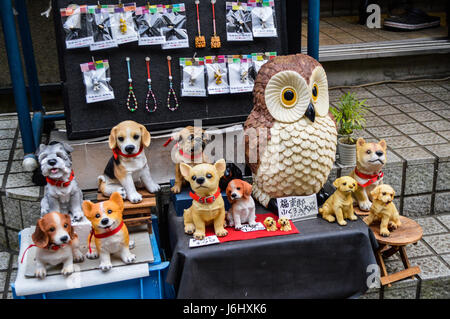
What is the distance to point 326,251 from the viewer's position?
2596 mm

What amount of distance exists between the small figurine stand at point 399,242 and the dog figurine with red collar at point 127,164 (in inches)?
48.8

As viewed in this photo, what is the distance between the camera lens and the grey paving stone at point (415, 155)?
10.8ft

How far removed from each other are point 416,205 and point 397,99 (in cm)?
129

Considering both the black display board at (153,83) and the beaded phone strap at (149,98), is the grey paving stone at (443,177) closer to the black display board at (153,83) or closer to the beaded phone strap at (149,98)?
the black display board at (153,83)

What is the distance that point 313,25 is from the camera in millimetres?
3221

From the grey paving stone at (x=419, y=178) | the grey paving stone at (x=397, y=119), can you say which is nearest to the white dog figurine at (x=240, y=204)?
the grey paving stone at (x=419, y=178)

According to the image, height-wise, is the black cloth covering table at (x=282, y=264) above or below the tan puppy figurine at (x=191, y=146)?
below

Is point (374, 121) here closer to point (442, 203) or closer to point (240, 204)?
point (442, 203)

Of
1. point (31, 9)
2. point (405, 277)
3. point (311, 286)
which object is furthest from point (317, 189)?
point (31, 9)

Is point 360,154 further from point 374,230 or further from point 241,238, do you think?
point 241,238

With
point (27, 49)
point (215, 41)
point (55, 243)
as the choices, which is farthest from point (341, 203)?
point (27, 49)

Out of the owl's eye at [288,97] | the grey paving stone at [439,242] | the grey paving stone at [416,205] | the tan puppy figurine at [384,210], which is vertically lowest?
the grey paving stone at [439,242]

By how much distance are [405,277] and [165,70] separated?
1.83 metres

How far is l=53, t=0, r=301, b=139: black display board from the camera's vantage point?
301cm
